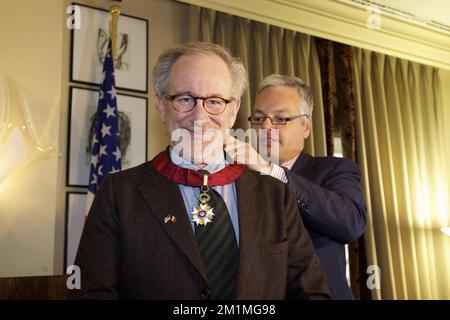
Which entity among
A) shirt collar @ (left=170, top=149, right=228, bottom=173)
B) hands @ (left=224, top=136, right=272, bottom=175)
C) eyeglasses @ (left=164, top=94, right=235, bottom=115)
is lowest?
shirt collar @ (left=170, top=149, right=228, bottom=173)

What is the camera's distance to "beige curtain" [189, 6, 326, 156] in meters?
4.54

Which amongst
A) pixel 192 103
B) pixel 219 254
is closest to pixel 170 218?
pixel 219 254

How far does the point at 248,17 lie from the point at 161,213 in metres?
3.76

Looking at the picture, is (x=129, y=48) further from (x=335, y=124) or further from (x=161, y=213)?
(x=161, y=213)

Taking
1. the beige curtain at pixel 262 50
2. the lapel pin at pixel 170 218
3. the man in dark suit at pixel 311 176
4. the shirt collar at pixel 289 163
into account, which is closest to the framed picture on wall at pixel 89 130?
the beige curtain at pixel 262 50

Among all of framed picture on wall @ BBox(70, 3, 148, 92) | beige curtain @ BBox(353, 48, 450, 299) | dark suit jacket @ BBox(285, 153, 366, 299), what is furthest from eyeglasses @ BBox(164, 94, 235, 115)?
beige curtain @ BBox(353, 48, 450, 299)

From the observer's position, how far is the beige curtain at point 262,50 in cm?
454

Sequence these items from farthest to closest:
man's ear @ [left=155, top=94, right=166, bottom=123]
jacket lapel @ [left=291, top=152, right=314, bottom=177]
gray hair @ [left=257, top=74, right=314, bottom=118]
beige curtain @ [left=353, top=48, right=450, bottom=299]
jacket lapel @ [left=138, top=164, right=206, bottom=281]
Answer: beige curtain @ [left=353, top=48, right=450, bottom=299], gray hair @ [left=257, top=74, right=314, bottom=118], jacket lapel @ [left=291, top=152, right=314, bottom=177], man's ear @ [left=155, top=94, right=166, bottom=123], jacket lapel @ [left=138, top=164, right=206, bottom=281]

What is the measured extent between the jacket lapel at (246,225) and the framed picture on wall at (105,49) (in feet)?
9.41

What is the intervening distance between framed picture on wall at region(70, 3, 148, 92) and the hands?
257cm

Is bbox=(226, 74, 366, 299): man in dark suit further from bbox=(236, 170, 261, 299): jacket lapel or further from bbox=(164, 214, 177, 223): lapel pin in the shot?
bbox=(164, 214, 177, 223): lapel pin

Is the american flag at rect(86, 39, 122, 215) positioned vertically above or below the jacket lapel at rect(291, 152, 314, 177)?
above

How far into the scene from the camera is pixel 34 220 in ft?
11.4

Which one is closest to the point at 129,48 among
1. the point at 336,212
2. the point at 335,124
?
the point at 335,124
